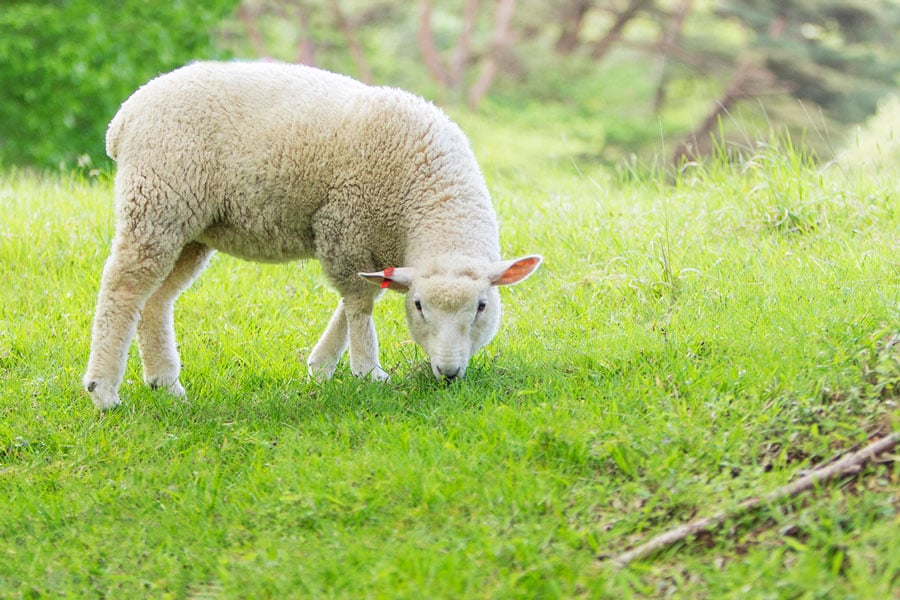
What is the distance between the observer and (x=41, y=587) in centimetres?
351

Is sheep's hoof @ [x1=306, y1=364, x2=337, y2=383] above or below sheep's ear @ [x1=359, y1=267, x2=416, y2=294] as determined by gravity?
below

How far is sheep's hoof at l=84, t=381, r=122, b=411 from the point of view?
4840 mm

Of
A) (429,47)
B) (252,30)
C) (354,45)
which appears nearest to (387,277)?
(252,30)

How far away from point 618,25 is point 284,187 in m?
20.6

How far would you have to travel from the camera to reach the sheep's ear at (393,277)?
4.45 metres

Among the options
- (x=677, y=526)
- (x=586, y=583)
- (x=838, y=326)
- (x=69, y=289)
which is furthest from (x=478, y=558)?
(x=69, y=289)

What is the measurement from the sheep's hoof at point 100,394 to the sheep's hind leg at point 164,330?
0.34 m

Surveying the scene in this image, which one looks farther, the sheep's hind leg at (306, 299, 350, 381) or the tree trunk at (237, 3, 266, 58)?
the tree trunk at (237, 3, 266, 58)

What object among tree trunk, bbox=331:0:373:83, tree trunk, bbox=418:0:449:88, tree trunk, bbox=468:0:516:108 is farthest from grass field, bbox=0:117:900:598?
tree trunk, bbox=418:0:449:88

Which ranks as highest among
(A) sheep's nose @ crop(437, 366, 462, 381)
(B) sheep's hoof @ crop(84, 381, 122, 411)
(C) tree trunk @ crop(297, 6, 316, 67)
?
(A) sheep's nose @ crop(437, 366, 462, 381)

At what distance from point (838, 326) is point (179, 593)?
9.59 ft

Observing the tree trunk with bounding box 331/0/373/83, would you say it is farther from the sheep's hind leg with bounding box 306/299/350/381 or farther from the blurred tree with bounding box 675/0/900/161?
the sheep's hind leg with bounding box 306/299/350/381

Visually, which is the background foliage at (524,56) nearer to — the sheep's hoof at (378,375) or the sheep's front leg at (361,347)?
the sheep's front leg at (361,347)

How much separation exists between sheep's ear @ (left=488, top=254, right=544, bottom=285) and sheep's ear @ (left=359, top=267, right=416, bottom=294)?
376 millimetres
